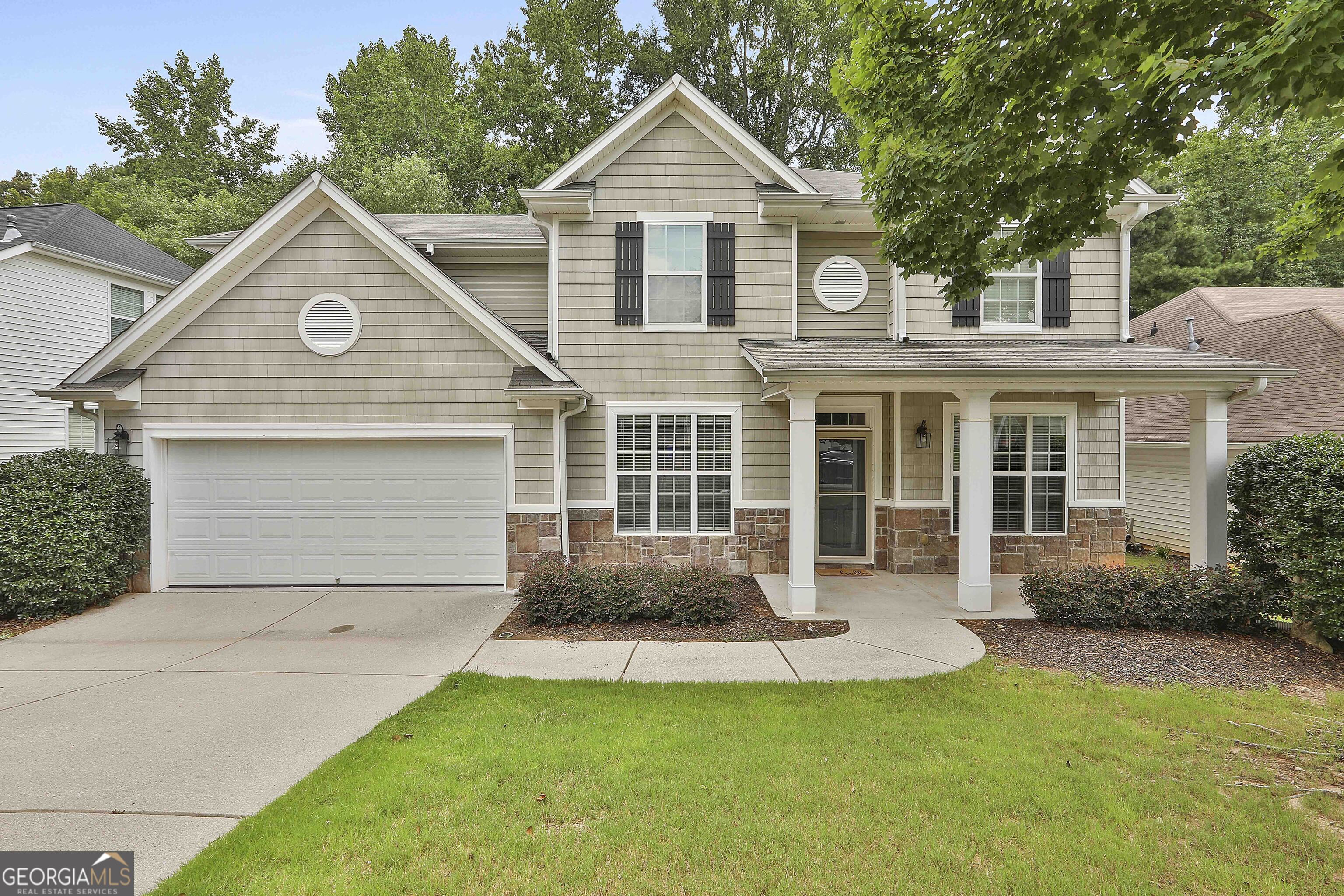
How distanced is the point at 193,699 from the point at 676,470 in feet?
19.3

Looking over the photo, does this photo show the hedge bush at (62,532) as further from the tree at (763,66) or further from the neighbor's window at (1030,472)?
the tree at (763,66)

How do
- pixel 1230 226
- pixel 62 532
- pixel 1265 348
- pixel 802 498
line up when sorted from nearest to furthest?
pixel 62 532, pixel 802 498, pixel 1265 348, pixel 1230 226

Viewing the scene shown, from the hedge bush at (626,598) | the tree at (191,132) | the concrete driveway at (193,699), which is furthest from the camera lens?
the tree at (191,132)

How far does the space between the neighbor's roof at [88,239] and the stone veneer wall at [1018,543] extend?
1723 cm

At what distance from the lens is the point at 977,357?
738 centimetres

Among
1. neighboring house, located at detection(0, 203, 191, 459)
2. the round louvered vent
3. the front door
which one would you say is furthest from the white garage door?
the round louvered vent

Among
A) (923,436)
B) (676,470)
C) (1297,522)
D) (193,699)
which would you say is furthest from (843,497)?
(193,699)

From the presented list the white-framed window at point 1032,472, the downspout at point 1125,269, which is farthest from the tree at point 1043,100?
the white-framed window at point 1032,472

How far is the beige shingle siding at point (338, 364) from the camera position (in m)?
7.68

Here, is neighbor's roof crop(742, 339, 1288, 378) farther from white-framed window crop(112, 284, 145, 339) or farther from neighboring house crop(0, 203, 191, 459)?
white-framed window crop(112, 284, 145, 339)

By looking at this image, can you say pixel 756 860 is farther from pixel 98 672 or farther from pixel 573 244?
pixel 573 244

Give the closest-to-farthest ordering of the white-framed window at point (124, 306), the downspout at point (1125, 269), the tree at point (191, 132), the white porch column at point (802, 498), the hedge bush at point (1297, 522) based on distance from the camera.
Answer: the hedge bush at point (1297, 522) < the white porch column at point (802, 498) < the downspout at point (1125, 269) < the white-framed window at point (124, 306) < the tree at point (191, 132)

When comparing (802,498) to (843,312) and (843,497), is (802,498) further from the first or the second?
(843,312)

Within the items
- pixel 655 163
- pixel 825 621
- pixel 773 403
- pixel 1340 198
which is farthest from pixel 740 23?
pixel 825 621
